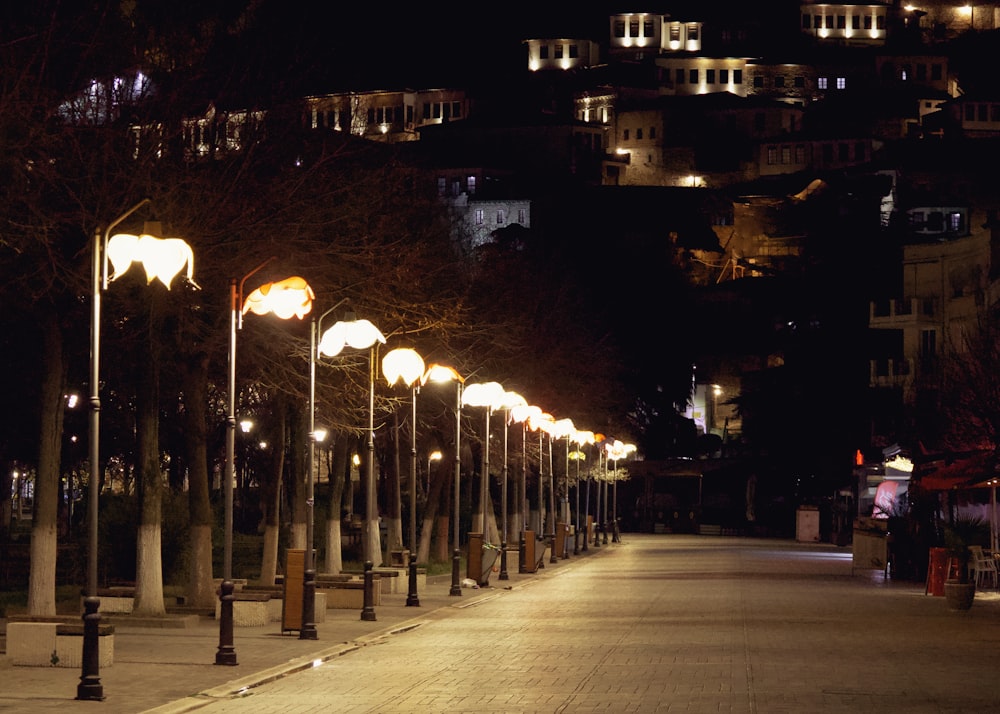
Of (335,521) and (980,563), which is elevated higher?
(335,521)

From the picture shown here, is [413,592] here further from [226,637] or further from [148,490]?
[226,637]

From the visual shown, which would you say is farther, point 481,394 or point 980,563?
point 481,394

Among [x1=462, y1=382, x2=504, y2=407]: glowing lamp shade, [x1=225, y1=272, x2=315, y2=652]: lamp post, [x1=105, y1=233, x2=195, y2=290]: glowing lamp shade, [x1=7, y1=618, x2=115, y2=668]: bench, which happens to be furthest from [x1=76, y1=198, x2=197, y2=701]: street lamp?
[x1=462, y1=382, x2=504, y2=407]: glowing lamp shade

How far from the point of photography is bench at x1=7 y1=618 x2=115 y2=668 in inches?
755

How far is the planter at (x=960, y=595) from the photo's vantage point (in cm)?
3041

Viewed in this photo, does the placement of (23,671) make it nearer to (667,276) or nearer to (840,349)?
(840,349)

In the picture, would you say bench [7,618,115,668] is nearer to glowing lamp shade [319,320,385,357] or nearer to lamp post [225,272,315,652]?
lamp post [225,272,315,652]

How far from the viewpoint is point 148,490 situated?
26562mm

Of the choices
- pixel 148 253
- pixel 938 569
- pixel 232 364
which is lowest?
pixel 938 569

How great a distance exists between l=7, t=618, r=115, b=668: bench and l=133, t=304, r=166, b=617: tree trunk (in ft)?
21.5

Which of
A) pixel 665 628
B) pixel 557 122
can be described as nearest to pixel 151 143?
pixel 665 628

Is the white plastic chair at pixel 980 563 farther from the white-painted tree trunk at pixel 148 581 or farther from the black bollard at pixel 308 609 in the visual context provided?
the white-painted tree trunk at pixel 148 581

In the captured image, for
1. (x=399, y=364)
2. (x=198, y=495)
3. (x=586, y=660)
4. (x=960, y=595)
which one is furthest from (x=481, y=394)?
(x=586, y=660)

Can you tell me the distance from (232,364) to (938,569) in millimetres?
18761
